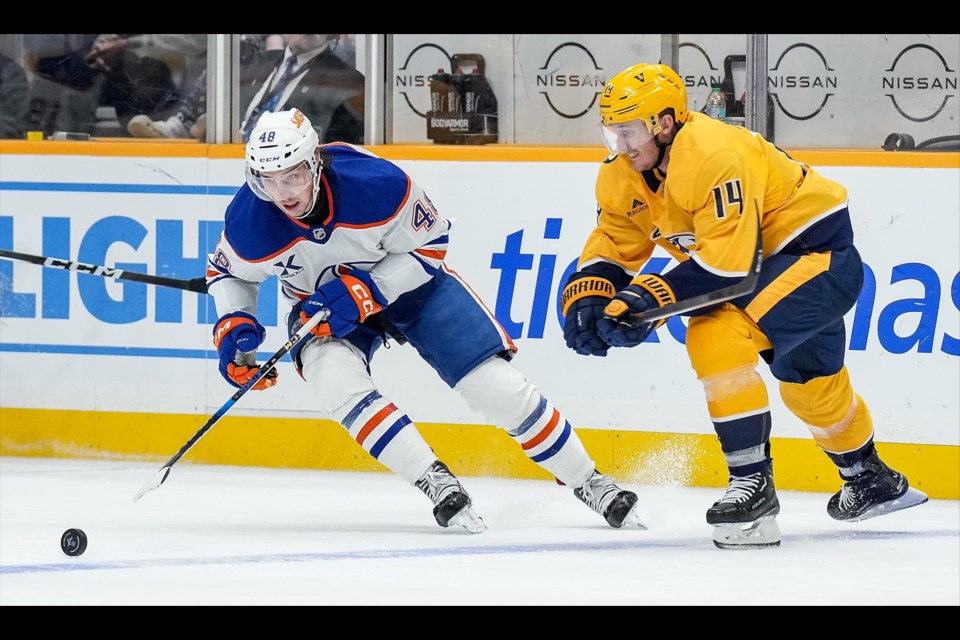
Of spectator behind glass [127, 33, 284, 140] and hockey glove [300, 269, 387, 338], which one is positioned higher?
spectator behind glass [127, 33, 284, 140]

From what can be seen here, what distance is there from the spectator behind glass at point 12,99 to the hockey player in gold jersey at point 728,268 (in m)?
2.41

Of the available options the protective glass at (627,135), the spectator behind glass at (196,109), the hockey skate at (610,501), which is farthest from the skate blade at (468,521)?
the spectator behind glass at (196,109)

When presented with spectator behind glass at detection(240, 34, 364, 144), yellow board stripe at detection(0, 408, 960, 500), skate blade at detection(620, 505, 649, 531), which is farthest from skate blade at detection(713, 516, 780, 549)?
spectator behind glass at detection(240, 34, 364, 144)

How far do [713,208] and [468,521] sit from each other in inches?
37.7

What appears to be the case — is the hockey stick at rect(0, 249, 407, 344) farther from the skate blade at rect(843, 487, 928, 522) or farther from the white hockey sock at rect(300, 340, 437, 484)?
the skate blade at rect(843, 487, 928, 522)

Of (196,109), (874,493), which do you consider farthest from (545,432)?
(196,109)

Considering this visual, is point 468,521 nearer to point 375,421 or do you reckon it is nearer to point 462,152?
point 375,421

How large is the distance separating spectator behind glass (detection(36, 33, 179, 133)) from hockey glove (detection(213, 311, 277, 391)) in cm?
166

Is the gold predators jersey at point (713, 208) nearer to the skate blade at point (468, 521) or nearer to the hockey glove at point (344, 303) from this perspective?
the hockey glove at point (344, 303)

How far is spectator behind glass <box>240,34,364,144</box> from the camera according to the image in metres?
5.05

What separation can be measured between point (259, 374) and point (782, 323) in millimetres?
1230

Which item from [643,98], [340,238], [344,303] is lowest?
[344,303]

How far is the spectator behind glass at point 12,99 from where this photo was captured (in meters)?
5.29

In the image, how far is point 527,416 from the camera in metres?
3.77
